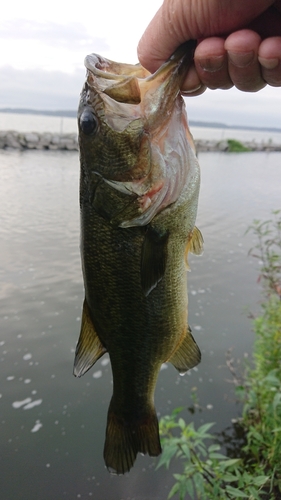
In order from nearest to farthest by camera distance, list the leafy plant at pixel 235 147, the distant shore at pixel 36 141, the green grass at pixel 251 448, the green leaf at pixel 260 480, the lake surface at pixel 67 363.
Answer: the green leaf at pixel 260 480
the green grass at pixel 251 448
the lake surface at pixel 67 363
the distant shore at pixel 36 141
the leafy plant at pixel 235 147

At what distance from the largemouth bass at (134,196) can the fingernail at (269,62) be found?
28 centimetres

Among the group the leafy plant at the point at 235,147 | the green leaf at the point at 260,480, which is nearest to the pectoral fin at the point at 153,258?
the green leaf at the point at 260,480

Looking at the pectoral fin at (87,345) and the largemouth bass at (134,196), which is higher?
the largemouth bass at (134,196)

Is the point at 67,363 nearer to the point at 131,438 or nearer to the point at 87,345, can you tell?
the point at 131,438

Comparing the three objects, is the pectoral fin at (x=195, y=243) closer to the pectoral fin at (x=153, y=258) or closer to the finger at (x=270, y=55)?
the pectoral fin at (x=153, y=258)

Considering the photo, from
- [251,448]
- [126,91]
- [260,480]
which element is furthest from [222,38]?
[251,448]

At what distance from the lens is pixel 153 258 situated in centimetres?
168

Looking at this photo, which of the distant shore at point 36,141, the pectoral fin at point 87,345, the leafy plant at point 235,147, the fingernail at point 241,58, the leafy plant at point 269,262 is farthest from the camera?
the leafy plant at point 235,147

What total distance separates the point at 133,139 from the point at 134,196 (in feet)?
0.77

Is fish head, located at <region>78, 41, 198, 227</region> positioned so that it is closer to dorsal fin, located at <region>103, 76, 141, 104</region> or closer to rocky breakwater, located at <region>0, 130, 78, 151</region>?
dorsal fin, located at <region>103, 76, 141, 104</region>

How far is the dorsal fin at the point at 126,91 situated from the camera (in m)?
1.60

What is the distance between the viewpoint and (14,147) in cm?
2544

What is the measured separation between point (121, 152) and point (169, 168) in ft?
0.71

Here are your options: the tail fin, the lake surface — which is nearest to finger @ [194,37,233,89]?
the tail fin
